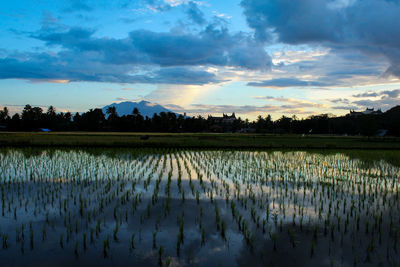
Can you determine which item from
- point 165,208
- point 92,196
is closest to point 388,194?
point 165,208

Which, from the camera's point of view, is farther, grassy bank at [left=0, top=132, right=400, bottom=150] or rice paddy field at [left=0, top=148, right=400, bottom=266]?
grassy bank at [left=0, top=132, right=400, bottom=150]

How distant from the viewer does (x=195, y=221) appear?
5.59 metres

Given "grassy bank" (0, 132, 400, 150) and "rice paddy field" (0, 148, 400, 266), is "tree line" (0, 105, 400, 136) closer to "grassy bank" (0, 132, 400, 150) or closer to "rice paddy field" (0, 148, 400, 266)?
"grassy bank" (0, 132, 400, 150)

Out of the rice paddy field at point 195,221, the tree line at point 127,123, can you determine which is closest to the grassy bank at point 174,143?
the rice paddy field at point 195,221

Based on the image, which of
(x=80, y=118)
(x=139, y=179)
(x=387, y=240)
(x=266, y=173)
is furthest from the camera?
(x=80, y=118)

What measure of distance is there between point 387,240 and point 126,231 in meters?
4.41

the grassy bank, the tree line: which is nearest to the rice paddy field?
the grassy bank

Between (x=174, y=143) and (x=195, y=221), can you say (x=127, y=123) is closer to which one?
(x=174, y=143)

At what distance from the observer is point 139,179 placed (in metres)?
9.73

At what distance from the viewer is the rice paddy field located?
163 inches

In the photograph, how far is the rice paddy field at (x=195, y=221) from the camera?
163 inches

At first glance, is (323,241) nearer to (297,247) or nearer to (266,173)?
(297,247)

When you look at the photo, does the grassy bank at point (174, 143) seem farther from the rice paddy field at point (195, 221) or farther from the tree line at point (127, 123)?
the tree line at point (127, 123)

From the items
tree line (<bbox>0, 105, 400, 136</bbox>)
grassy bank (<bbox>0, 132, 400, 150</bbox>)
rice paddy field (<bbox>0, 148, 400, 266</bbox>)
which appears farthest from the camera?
tree line (<bbox>0, 105, 400, 136</bbox>)
